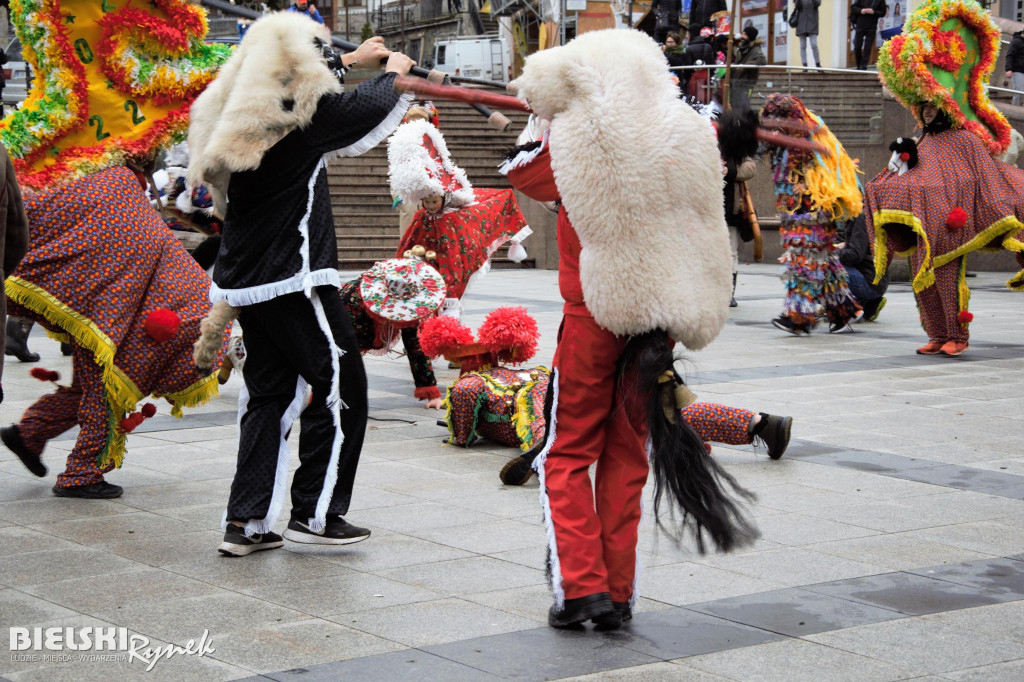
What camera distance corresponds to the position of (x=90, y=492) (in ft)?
17.7

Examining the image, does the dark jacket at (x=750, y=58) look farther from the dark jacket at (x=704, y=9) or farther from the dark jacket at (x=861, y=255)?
the dark jacket at (x=861, y=255)

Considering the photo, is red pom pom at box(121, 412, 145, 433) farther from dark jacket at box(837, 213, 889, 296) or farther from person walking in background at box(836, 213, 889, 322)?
dark jacket at box(837, 213, 889, 296)

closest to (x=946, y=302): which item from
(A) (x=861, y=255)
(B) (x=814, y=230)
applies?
(B) (x=814, y=230)

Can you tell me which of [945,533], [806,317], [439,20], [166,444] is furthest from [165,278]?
[439,20]

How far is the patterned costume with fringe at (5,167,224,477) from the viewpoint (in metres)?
5.25

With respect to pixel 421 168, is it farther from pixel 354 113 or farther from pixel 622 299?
pixel 622 299

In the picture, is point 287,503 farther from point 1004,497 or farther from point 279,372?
point 1004,497

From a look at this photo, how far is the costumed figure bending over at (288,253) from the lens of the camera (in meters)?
4.39

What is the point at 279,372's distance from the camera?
4648 mm

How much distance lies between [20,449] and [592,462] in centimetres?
291

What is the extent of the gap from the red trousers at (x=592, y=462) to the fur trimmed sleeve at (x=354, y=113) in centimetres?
116

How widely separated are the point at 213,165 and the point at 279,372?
782mm

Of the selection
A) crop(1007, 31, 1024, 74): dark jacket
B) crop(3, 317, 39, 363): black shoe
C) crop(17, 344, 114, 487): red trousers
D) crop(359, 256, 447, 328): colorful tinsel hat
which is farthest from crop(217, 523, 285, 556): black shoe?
crop(1007, 31, 1024, 74): dark jacket

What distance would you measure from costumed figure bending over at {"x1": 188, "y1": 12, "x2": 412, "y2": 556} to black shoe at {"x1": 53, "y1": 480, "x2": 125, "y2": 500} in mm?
1049
